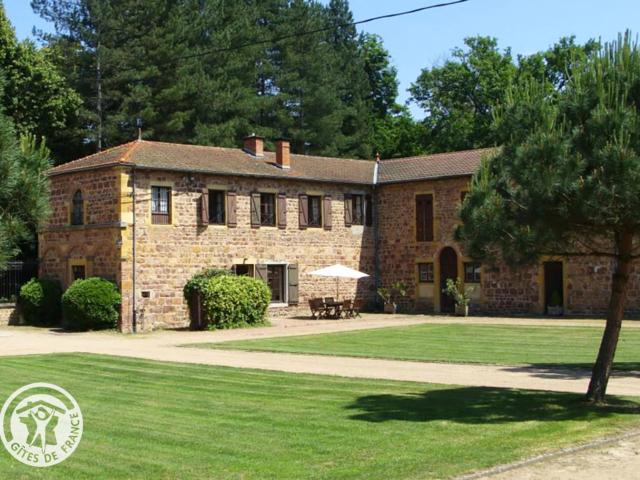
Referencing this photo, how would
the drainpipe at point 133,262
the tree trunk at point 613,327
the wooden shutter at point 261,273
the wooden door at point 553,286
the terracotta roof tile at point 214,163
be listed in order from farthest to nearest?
the wooden shutter at point 261,273, the wooden door at point 553,286, the terracotta roof tile at point 214,163, the drainpipe at point 133,262, the tree trunk at point 613,327

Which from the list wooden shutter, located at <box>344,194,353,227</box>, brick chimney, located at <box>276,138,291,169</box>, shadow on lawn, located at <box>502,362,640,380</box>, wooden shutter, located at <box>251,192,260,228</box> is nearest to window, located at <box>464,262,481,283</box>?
wooden shutter, located at <box>344,194,353,227</box>

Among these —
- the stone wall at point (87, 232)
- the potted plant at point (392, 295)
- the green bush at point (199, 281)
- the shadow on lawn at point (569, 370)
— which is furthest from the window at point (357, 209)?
the shadow on lawn at point (569, 370)

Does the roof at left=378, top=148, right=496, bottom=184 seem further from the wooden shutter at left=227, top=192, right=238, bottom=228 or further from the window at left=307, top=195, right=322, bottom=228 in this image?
the wooden shutter at left=227, top=192, right=238, bottom=228

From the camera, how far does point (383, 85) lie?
6138cm

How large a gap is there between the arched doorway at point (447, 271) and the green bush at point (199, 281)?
8.68 m

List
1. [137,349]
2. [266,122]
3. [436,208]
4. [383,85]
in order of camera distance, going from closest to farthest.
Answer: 1. [137,349]
2. [436,208]
3. [266,122]
4. [383,85]

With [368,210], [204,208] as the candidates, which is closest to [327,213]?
[368,210]

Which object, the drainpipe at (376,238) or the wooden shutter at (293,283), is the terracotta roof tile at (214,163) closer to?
the drainpipe at (376,238)

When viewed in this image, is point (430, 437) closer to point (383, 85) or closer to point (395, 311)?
point (395, 311)

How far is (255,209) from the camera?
3056 cm

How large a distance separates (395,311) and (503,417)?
75.9 ft

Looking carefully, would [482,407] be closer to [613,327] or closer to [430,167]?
[613,327]

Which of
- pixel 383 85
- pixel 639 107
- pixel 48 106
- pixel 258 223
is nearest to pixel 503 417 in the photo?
pixel 639 107

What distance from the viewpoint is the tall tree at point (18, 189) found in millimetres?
9383
